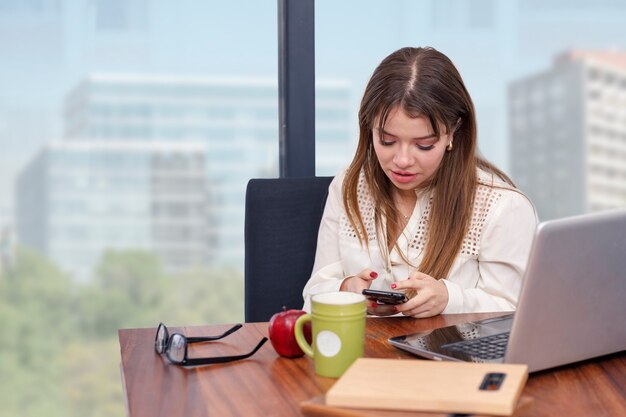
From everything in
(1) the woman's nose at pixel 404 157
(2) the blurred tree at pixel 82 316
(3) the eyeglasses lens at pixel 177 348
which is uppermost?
(1) the woman's nose at pixel 404 157

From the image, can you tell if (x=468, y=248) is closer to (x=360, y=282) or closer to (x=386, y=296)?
(x=360, y=282)

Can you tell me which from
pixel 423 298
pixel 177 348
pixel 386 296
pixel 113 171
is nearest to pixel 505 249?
pixel 423 298

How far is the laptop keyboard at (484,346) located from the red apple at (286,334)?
0.21 metres

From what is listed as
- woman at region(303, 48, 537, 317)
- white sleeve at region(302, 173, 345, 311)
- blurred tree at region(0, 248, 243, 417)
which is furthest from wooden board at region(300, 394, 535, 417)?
blurred tree at region(0, 248, 243, 417)

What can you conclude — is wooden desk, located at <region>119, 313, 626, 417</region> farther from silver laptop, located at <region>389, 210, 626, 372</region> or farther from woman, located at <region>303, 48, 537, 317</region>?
woman, located at <region>303, 48, 537, 317</region>

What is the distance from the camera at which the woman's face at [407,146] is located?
166 cm

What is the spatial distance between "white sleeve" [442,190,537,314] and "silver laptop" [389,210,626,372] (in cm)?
51

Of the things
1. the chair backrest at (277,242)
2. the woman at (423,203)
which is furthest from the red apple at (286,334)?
the chair backrest at (277,242)

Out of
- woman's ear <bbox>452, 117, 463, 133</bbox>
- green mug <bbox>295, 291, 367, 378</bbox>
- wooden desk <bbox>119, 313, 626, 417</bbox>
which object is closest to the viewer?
wooden desk <bbox>119, 313, 626, 417</bbox>

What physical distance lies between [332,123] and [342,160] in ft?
0.57

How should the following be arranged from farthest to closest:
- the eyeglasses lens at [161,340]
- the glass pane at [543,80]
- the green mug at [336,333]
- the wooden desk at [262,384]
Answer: the glass pane at [543,80]
the eyeglasses lens at [161,340]
the green mug at [336,333]
the wooden desk at [262,384]

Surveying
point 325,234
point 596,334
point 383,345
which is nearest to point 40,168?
point 325,234

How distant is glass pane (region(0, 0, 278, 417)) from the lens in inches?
106

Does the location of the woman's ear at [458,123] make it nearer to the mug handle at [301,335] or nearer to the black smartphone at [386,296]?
the black smartphone at [386,296]
